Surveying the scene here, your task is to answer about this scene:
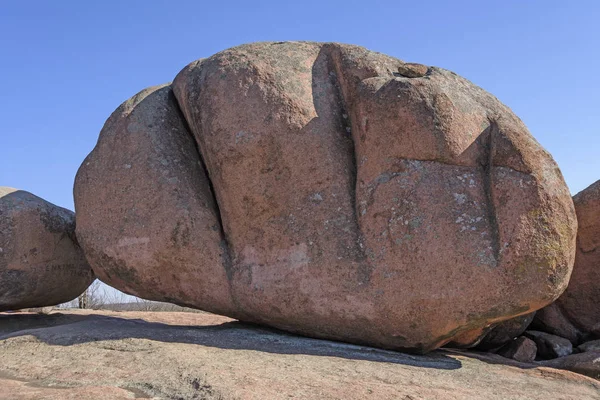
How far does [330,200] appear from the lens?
220 inches

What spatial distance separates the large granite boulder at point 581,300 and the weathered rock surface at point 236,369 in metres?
1.80

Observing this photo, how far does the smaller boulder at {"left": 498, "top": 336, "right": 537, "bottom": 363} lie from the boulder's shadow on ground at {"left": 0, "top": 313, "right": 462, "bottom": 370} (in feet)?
4.36

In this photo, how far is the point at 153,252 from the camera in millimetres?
5840

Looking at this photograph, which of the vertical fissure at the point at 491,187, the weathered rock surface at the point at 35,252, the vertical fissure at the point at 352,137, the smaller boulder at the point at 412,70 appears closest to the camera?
the vertical fissure at the point at 491,187

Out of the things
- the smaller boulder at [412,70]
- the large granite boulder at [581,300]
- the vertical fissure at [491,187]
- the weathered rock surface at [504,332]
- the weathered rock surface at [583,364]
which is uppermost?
the smaller boulder at [412,70]

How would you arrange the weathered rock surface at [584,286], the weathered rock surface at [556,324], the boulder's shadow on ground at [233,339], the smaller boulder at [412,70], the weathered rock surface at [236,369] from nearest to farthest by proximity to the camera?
1. the weathered rock surface at [236,369]
2. the boulder's shadow on ground at [233,339]
3. the smaller boulder at [412,70]
4. the weathered rock surface at [584,286]
5. the weathered rock surface at [556,324]

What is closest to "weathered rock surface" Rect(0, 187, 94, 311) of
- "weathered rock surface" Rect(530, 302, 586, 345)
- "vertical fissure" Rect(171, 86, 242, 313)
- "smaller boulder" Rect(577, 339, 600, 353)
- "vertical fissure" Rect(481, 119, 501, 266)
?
"vertical fissure" Rect(171, 86, 242, 313)

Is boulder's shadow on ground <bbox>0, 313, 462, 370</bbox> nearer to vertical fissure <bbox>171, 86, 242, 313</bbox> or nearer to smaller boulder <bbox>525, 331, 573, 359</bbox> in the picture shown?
vertical fissure <bbox>171, 86, 242, 313</bbox>

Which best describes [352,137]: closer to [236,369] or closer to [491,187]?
[491,187]

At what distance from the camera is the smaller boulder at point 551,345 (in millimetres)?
6696

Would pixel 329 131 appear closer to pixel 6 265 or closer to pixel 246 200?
pixel 246 200

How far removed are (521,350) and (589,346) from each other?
32.9 inches

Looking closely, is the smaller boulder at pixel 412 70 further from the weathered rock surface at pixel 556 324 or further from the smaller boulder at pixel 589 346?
the smaller boulder at pixel 589 346

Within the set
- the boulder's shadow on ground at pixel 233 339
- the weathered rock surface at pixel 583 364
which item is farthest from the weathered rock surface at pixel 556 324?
the boulder's shadow on ground at pixel 233 339
